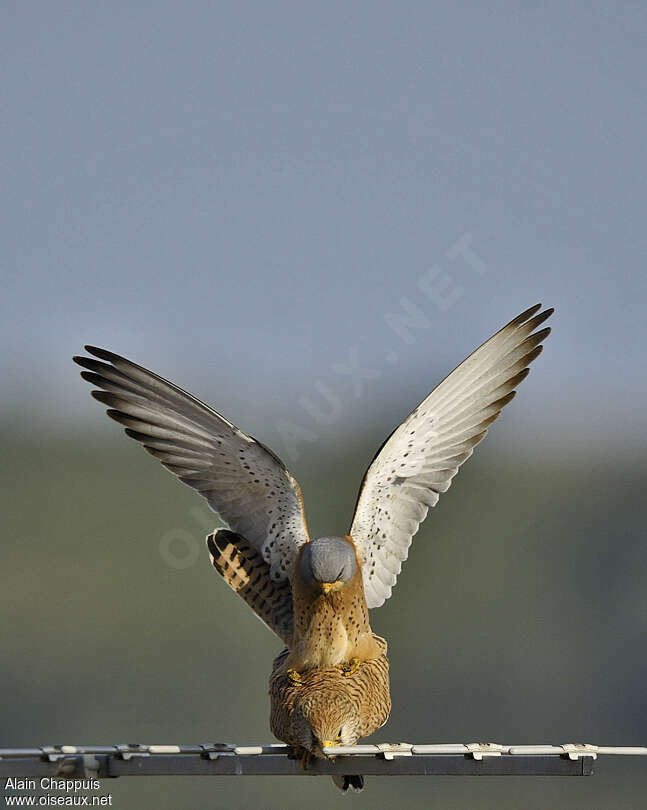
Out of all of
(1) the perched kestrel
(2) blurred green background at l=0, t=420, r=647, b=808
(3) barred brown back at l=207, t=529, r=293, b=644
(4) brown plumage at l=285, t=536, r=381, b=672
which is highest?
(2) blurred green background at l=0, t=420, r=647, b=808

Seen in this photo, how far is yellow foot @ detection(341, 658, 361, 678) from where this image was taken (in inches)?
249

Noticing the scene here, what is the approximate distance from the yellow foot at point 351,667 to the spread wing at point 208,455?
684mm

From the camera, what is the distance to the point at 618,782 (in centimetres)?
2858

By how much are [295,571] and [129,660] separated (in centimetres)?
2096

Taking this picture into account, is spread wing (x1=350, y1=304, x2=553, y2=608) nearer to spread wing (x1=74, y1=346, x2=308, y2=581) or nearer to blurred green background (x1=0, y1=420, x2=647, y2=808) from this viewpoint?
spread wing (x1=74, y1=346, x2=308, y2=581)

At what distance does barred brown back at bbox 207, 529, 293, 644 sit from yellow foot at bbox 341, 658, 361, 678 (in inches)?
23.6

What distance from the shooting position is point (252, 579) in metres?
6.93

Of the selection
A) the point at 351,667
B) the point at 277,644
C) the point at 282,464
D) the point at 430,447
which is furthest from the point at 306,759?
the point at 277,644

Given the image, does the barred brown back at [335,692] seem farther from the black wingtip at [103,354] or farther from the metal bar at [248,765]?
the black wingtip at [103,354]

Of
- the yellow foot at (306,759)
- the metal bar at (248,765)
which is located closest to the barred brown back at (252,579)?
the yellow foot at (306,759)

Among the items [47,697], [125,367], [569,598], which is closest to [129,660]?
[47,697]

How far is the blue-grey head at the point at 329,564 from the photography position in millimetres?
6188

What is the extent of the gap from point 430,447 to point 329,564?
1163 mm

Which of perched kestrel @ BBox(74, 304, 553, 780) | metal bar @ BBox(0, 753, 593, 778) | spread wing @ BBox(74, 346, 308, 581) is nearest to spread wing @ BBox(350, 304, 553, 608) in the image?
perched kestrel @ BBox(74, 304, 553, 780)
